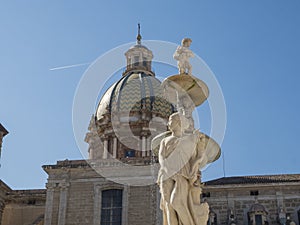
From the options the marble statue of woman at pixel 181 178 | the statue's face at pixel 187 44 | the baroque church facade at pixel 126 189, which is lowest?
the marble statue of woman at pixel 181 178

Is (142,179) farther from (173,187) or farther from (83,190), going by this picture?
(173,187)

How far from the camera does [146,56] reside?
49812 millimetres

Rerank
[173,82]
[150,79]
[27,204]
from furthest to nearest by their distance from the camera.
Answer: [150,79] → [27,204] → [173,82]

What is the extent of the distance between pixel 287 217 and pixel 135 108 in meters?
14.0

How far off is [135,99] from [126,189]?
1110cm

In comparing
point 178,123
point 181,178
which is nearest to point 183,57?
point 178,123

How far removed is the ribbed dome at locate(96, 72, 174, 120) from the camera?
41.2 m

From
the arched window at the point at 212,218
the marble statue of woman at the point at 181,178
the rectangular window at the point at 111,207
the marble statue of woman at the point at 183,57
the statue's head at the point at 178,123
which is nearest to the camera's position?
the marble statue of woman at the point at 181,178

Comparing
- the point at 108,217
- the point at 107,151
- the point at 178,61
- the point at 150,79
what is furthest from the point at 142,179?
the point at 178,61

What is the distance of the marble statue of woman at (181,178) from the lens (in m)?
7.65

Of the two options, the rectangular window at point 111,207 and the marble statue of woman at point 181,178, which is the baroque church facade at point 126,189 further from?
the marble statue of woman at point 181,178

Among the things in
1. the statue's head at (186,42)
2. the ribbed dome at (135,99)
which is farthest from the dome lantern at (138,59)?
the statue's head at (186,42)

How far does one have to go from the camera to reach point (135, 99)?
42375 millimetres

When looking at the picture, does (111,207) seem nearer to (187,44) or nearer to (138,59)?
(138,59)
